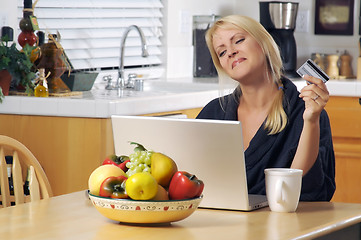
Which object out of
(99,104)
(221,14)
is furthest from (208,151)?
(221,14)

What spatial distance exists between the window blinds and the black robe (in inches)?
63.0

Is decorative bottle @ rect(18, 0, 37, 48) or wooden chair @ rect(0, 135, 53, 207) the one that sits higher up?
decorative bottle @ rect(18, 0, 37, 48)

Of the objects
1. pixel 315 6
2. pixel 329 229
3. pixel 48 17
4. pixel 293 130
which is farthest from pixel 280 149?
pixel 315 6

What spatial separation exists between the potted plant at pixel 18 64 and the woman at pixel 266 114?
1012 mm

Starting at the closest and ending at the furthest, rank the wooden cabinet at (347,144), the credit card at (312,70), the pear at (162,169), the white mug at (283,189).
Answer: the pear at (162,169) → the white mug at (283,189) → the credit card at (312,70) → the wooden cabinet at (347,144)

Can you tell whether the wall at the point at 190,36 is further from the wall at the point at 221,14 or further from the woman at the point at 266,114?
the woman at the point at 266,114

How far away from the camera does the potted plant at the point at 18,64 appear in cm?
289

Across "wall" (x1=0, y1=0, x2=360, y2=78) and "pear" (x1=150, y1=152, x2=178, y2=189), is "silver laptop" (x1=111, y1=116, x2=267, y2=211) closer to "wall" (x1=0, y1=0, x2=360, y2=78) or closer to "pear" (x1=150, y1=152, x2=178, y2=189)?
"pear" (x1=150, y1=152, x2=178, y2=189)

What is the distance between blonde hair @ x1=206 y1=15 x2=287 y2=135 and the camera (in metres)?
2.08

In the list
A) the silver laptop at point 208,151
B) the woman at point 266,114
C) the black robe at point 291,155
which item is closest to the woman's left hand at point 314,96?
the woman at point 266,114

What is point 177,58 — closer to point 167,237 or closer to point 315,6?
point 315,6

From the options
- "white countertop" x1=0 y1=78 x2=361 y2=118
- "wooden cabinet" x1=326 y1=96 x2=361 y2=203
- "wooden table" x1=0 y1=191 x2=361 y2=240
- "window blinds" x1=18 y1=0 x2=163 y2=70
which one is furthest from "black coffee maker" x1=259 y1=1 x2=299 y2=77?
"wooden table" x1=0 y1=191 x2=361 y2=240

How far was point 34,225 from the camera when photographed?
1.51 m

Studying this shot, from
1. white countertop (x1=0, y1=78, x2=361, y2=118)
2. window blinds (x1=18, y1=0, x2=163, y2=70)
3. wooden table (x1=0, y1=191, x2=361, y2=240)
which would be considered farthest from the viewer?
window blinds (x1=18, y1=0, x2=163, y2=70)
